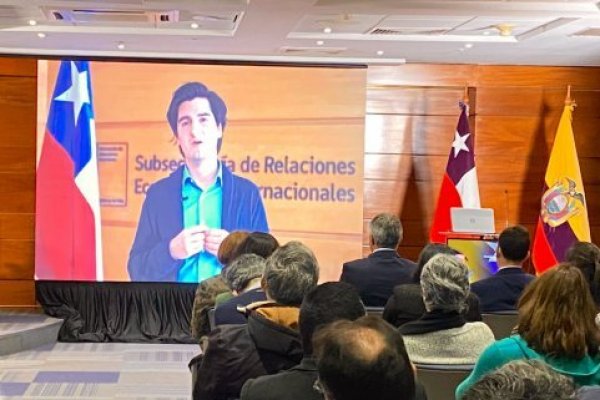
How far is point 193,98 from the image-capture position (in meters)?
8.62

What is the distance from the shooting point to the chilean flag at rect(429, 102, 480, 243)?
8578 millimetres

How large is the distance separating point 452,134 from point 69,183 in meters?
4.32

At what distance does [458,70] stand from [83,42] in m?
4.18

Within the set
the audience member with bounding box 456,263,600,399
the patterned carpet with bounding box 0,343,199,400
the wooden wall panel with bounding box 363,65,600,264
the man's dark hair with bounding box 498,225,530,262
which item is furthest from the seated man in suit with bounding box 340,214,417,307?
the wooden wall panel with bounding box 363,65,600,264

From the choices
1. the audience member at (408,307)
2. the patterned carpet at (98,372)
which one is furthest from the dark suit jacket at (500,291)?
the patterned carpet at (98,372)

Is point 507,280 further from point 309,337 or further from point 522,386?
point 522,386

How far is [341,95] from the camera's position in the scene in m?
8.75

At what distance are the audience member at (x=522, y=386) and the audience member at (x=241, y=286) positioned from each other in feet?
7.60

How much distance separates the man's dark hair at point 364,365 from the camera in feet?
5.21

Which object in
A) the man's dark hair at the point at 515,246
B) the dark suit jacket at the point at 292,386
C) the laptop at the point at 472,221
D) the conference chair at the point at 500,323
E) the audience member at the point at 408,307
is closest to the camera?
the dark suit jacket at the point at 292,386

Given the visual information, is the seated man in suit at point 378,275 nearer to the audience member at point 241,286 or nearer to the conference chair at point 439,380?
the audience member at point 241,286

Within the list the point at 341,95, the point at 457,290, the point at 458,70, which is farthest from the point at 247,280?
the point at 458,70

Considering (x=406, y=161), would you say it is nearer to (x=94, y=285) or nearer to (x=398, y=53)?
(x=398, y=53)

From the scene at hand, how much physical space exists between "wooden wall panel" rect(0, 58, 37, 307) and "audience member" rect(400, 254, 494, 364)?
656 cm
